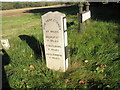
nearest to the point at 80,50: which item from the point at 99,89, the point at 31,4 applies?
the point at 99,89

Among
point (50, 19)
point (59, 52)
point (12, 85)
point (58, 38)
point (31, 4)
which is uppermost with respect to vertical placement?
point (31, 4)

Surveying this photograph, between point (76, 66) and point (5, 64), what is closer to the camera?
point (76, 66)

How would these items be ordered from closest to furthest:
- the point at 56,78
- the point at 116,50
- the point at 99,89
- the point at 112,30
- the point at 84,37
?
the point at 99,89, the point at 56,78, the point at 116,50, the point at 84,37, the point at 112,30

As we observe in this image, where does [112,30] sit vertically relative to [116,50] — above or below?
above

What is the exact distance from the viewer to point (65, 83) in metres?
2.96

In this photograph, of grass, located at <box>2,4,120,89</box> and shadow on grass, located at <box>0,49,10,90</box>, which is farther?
shadow on grass, located at <box>0,49,10,90</box>

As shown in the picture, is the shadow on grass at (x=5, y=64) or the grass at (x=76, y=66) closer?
the grass at (x=76, y=66)

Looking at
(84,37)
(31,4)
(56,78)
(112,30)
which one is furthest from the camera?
(31,4)

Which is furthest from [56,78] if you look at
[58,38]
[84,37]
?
[84,37]

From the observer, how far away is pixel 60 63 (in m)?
3.45

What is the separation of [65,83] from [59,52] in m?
0.77

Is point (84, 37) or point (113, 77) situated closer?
point (113, 77)

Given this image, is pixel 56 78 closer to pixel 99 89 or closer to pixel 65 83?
pixel 65 83

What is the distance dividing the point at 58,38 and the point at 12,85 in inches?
58.8
